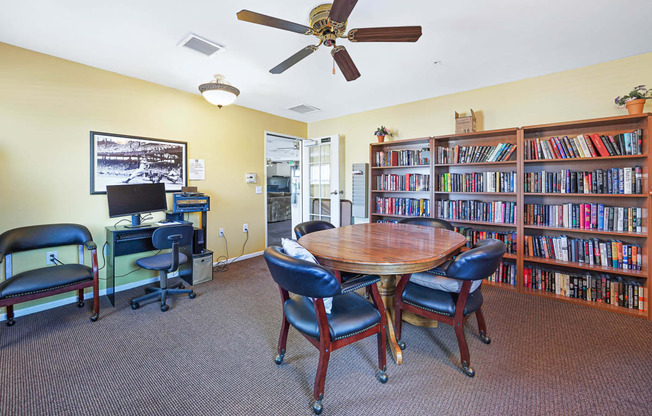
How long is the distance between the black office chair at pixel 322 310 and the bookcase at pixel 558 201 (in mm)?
2365

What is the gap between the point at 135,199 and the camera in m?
3.05

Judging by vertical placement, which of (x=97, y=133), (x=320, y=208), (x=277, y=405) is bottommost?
(x=277, y=405)

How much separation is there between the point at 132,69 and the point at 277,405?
3.56 meters

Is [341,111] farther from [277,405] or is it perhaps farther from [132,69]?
[277,405]

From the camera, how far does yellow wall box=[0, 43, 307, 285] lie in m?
2.52

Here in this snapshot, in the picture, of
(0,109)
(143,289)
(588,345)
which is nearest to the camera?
(588,345)

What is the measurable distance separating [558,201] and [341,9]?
3.19 metres

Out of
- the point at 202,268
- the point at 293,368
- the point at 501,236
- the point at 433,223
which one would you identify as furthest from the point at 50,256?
the point at 501,236

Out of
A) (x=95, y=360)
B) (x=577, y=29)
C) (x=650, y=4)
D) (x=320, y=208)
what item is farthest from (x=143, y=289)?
(x=650, y=4)

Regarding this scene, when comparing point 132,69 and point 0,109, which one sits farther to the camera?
point 132,69

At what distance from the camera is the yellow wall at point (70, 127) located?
99.3 inches

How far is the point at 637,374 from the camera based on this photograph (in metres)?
1.73

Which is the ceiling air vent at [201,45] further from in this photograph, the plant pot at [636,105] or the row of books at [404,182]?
the plant pot at [636,105]

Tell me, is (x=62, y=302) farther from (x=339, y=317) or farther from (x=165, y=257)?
(x=339, y=317)
